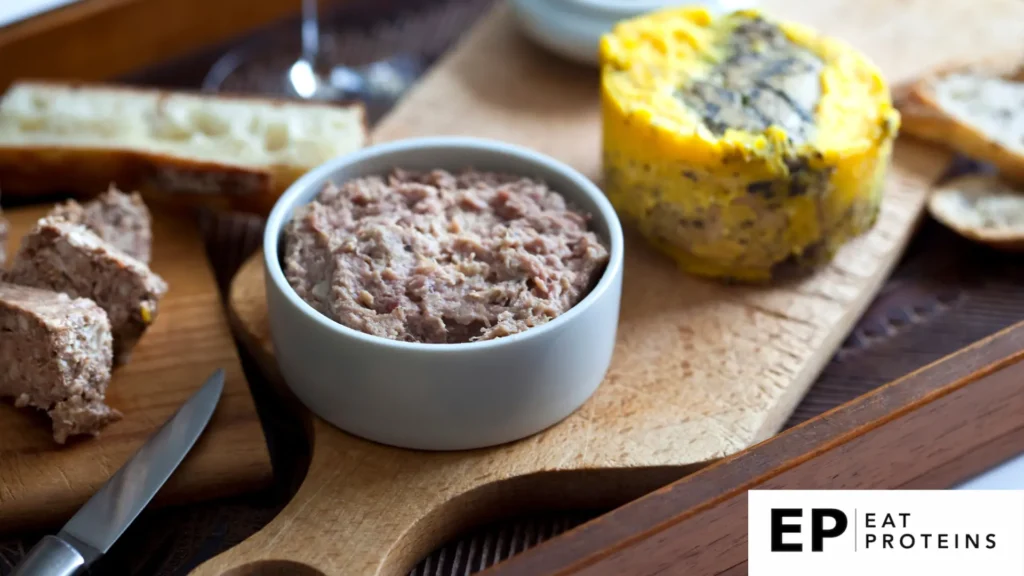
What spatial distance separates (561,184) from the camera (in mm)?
2607

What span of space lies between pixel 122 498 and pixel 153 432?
252 mm

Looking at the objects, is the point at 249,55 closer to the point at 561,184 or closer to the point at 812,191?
the point at 561,184

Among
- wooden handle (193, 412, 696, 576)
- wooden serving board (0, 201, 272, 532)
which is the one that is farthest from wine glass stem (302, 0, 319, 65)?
wooden handle (193, 412, 696, 576)

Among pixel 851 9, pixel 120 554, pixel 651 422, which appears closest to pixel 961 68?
pixel 851 9

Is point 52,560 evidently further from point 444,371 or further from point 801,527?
point 801,527

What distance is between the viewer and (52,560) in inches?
76.7

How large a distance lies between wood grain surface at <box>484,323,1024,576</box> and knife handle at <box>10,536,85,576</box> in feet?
2.55

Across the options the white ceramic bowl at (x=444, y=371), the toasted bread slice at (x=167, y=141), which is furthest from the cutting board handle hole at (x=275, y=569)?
the toasted bread slice at (x=167, y=141)

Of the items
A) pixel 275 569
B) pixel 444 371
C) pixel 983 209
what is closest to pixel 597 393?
pixel 444 371

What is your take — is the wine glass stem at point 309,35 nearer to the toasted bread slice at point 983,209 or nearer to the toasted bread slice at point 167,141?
the toasted bread slice at point 167,141

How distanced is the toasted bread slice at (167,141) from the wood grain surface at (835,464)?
1473 mm

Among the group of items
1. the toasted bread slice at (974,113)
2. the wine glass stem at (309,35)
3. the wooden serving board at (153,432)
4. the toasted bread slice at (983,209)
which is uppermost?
the toasted bread slice at (974,113)

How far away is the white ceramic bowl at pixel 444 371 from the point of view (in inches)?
84.4

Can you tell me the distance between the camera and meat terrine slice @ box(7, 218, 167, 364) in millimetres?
2408
